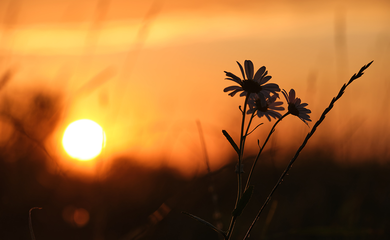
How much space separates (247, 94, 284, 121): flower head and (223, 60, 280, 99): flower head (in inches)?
0.8

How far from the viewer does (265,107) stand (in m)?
0.96

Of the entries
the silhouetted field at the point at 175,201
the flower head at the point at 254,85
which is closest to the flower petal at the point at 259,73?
the flower head at the point at 254,85

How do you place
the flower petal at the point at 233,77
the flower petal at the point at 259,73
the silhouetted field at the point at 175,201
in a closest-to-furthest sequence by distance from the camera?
the flower petal at the point at 233,77 → the flower petal at the point at 259,73 → the silhouetted field at the point at 175,201

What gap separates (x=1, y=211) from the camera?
5.42 ft

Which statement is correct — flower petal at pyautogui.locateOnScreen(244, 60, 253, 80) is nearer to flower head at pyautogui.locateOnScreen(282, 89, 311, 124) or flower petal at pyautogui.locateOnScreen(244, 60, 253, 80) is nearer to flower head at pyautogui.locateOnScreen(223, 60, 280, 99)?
flower head at pyautogui.locateOnScreen(223, 60, 280, 99)

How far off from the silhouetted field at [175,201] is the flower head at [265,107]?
544mm

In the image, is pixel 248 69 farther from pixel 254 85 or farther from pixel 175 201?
pixel 175 201

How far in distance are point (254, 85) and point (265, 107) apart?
0.29 ft

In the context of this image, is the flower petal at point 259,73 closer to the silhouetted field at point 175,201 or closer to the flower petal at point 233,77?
the flower petal at point 233,77

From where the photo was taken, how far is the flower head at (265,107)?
93 cm

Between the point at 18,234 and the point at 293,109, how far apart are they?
150 centimetres

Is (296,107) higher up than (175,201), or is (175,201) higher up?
(296,107)

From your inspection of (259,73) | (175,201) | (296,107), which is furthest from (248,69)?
(175,201)

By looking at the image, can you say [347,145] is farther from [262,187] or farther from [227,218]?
[227,218]
